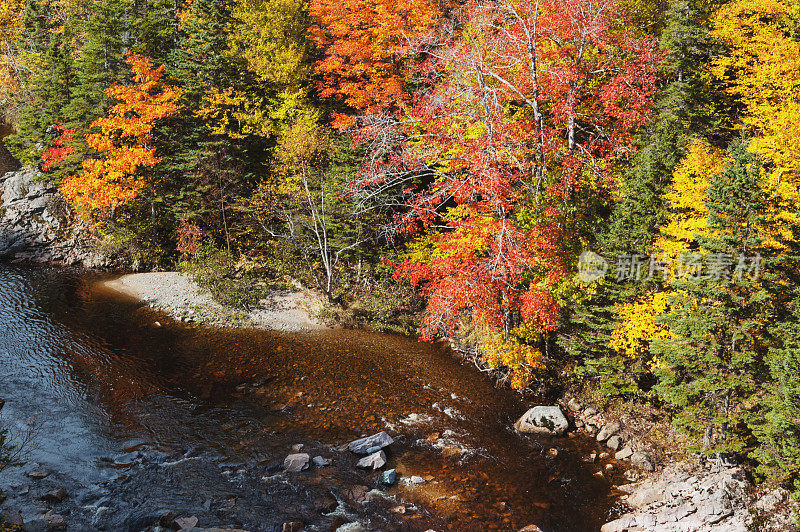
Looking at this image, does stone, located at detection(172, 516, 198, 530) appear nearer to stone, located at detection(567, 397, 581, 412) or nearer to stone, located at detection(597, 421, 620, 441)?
stone, located at detection(597, 421, 620, 441)

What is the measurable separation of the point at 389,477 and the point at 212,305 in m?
15.2

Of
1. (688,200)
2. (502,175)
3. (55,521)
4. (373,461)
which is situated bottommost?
(373,461)

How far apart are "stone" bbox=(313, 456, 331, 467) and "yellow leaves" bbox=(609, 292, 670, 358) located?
30.8 feet

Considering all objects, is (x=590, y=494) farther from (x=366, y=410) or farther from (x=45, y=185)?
(x=45, y=185)

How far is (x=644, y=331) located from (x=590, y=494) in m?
5.30

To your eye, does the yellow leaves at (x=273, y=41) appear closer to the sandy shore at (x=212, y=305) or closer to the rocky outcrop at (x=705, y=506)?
the sandy shore at (x=212, y=305)

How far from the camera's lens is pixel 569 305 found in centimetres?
1549

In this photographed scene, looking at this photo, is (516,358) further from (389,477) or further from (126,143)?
(126,143)

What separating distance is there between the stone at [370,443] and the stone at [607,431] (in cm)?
657

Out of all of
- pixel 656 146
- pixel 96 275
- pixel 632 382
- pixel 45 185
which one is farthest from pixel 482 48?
pixel 45 185

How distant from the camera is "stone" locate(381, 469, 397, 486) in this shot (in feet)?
37.2

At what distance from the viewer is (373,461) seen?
39.4 feet

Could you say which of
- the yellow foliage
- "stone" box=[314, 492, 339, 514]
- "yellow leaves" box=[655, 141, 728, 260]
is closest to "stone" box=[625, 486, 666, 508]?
"yellow leaves" box=[655, 141, 728, 260]

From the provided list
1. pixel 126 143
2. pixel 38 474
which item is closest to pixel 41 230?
pixel 126 143
